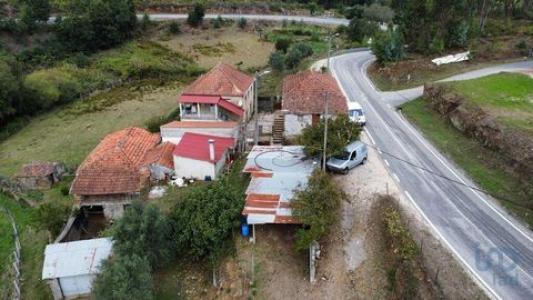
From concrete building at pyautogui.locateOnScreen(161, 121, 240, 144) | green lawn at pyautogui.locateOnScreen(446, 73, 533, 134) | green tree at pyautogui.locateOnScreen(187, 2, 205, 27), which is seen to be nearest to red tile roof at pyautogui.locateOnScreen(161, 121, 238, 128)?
concrete building at pyautogui.locateOnScreen(161, 121, 240, 144)

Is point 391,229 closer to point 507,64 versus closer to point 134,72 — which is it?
point 507,64

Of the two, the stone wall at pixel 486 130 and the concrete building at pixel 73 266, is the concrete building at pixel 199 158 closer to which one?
the concrete building at pixel 73 266

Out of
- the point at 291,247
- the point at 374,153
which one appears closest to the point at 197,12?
the point at 374,153

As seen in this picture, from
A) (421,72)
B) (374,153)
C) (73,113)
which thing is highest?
(421,72)

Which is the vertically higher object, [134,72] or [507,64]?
[507,64]

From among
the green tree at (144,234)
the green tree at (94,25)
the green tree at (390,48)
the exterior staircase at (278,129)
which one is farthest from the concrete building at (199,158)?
the green tree at (94,25)
